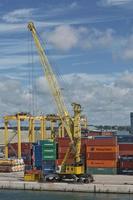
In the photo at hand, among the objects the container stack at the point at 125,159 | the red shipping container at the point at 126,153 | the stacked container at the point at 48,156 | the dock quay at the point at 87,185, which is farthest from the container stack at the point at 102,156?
the stacked container at the point at 48,156

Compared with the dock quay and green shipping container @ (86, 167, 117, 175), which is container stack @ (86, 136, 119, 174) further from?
the dock quay

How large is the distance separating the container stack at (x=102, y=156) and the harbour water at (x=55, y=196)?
1639 cm

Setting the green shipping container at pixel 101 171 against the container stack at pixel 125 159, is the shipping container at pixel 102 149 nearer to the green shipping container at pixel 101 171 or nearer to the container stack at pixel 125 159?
the container stack at pixel 125 159

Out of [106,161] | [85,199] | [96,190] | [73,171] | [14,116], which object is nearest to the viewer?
[85,199]

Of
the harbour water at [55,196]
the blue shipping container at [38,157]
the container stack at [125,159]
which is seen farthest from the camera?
the container stack at [125,159]

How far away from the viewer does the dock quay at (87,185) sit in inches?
3175

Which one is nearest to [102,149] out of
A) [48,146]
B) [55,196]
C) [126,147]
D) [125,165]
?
[125,165]

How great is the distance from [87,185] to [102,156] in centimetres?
1461

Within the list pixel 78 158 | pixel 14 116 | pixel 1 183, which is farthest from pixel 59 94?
pixel 14 116

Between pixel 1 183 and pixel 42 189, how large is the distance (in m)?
7.62

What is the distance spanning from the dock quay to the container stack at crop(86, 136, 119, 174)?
172 inches

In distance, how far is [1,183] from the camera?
88.4 metres

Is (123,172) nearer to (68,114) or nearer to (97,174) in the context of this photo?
(97,174)

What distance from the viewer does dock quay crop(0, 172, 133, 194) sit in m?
80.6
